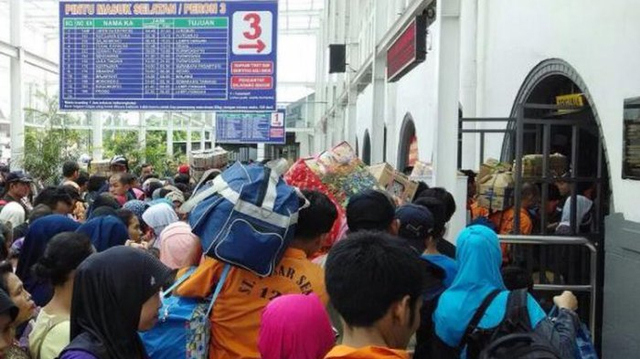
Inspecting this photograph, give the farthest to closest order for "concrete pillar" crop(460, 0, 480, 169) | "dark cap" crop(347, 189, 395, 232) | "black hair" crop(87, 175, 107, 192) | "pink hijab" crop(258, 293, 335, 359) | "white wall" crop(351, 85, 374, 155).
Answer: "white wall" crop(351, 85, 374, 155), "concrete pillar" crop(460, 0, 480, 169), "black hair" crop(87, 175, 107, 192), "dark cap" crop(347, 189, 395, 232), "pink hijab" crop(258, 293, 335, 359)

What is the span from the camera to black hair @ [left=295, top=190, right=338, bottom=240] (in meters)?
2.51

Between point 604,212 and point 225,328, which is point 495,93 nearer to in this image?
point 604,212

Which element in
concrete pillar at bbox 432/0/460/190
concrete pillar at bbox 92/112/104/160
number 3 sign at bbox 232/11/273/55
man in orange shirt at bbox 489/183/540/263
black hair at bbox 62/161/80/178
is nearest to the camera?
man in orange shirt at bbox 489/183/540/263

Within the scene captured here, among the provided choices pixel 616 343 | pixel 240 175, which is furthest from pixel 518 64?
pixel 240 175

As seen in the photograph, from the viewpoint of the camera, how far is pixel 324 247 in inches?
121

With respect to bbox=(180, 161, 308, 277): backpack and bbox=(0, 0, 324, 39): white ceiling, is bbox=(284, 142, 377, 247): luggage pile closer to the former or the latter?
bbox=(180, 161, 308, 277): backpack

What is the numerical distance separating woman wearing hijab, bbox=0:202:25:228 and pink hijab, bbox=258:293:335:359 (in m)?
4.00

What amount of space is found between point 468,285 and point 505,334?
0.83 feet

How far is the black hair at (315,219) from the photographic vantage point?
8.23ft

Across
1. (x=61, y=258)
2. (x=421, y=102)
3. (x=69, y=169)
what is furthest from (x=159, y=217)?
(x=421, y=102)

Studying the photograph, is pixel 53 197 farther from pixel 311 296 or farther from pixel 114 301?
pixel 311 296

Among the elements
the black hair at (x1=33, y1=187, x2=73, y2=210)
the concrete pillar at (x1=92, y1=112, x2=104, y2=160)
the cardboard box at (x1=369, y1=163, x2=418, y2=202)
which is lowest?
the black hair at (x1=33, y1=187, x2=73, y2=210)

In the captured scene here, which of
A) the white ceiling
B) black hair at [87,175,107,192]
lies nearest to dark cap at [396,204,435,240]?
black hair at [87,175,107,192]

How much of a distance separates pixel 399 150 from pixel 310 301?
10.9 meters
